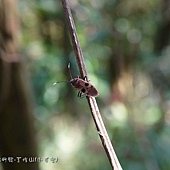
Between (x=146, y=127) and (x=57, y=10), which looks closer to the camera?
(x=57, y=10)

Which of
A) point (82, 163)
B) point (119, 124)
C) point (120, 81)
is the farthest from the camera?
point (120, 81)

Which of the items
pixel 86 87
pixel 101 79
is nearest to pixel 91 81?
pixel 101 79

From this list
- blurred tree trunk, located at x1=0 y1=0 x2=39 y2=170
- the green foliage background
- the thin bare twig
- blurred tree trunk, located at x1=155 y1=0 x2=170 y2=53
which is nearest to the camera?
the thin bare twig

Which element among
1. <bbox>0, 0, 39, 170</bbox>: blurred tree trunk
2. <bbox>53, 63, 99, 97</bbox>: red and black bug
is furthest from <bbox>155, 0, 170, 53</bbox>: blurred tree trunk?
<bbox>53, 63, 99, 97</bbox>: red and black bug

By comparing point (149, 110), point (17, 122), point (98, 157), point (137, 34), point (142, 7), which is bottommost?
point (17, 122)

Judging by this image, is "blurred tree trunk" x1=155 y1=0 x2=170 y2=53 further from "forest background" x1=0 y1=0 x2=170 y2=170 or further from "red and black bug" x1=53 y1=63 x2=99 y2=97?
"red and black bug" x1=53 y1=63 x2=99 y2=97

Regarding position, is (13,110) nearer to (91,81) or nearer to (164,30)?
(91,81)

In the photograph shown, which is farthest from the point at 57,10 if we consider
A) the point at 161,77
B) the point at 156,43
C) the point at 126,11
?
the point at 156,43

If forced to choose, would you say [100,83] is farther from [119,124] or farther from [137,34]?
[137,34]
